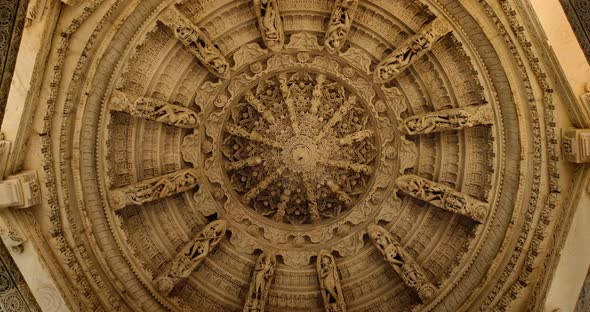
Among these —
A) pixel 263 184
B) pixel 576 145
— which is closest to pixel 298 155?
pixel 263 184

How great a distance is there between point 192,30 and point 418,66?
365cm

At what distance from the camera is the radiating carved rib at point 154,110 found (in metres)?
7.61

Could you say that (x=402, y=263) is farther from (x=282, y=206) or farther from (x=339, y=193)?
(x=282, y=206)

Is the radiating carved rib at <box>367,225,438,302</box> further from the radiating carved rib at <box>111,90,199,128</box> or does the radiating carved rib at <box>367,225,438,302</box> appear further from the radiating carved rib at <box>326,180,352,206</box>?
the radiating carved rib at <box>111,90,199,128</box>

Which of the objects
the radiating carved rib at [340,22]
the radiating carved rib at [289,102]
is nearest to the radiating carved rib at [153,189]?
the radiating carved rib at [289,102]

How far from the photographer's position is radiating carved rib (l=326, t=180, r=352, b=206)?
8.90 meters

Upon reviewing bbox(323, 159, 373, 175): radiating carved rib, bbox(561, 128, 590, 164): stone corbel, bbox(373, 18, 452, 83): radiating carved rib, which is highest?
bbox(373, 18, 452, 83): radiating carved rib

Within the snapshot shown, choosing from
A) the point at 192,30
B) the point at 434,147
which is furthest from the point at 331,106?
the point at 192,30

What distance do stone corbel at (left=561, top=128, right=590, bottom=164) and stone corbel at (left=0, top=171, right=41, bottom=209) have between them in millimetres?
7295

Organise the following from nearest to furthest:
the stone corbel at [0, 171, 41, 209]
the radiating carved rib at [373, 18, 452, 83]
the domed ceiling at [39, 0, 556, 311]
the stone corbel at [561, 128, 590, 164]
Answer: the stone corbel at [0, 171, 41, 209] < the stone corbel at [561, 128, 590, 164] < the domed ceiling at [39, 0, 556, 311] < the radiating carved rib at [373, 18, 452, 83]

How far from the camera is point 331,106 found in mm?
8891

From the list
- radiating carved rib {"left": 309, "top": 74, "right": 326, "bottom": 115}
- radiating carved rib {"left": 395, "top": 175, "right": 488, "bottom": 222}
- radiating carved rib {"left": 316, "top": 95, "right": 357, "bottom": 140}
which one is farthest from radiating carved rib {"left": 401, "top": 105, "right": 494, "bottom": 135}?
radiating carved rib {"left": 309, "top": 74, "right": 326, "bottom": 115}

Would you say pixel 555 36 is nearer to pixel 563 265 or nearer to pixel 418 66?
pixel 418 66

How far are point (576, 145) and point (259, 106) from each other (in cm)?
484
